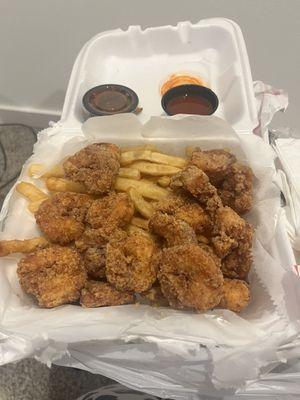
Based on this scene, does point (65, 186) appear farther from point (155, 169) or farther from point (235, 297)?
point (235, 297)

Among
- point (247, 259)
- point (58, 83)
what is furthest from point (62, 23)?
point (247, 259)

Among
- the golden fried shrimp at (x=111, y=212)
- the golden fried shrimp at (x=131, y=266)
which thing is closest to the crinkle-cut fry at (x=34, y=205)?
the golden fried shrimp at (x=111, y=212)

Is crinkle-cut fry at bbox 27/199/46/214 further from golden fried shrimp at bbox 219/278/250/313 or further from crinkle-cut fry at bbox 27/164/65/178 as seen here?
golden fried shrimp at bbox 219/278/250/313

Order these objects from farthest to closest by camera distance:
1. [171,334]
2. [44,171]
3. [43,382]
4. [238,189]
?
[43,382], [44,171], [238,189], [171,334]

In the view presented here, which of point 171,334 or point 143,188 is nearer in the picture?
point 171,334

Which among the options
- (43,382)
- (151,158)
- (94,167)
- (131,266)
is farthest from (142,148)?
(43,382)

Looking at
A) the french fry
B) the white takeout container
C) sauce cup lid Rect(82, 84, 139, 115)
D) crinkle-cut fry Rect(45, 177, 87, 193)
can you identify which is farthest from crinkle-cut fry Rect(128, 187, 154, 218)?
sauce cup lid Rect(82, 84, 139, 115)
